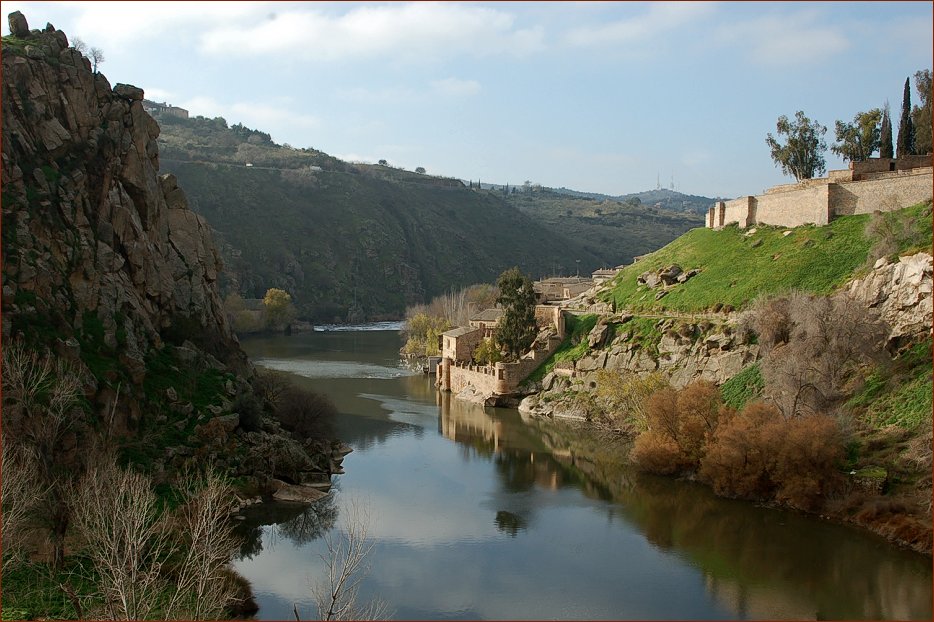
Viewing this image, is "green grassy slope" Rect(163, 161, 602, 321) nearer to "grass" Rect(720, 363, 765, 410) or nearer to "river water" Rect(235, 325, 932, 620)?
"river water" Rect(235, 325, 932, 620)

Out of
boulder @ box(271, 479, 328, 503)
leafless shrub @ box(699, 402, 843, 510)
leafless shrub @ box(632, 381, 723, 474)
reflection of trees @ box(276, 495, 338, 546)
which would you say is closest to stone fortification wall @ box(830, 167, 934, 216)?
leafless shrub @ box(632, 381, 723, 474)

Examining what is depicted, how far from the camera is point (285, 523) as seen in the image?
108ft

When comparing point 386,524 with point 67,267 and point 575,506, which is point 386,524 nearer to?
point 575,506

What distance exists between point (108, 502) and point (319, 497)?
47.5ft

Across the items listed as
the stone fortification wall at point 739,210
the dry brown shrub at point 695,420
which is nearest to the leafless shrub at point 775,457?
the dry brown shrub at point 695,420

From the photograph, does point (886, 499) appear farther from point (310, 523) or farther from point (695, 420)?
point (310, 523)

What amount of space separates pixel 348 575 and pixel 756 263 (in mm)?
41968

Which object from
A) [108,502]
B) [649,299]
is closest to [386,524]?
[108,502]

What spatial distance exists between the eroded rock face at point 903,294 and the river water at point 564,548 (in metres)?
11.3

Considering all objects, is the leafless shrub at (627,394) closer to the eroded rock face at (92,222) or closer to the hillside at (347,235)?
the eroded rock face at (92,222)

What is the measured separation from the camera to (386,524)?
32.7 m

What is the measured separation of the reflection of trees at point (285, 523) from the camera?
30641 mm

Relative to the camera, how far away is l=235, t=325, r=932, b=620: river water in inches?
995

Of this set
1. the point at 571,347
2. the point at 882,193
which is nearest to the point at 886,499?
the point at 882,193
